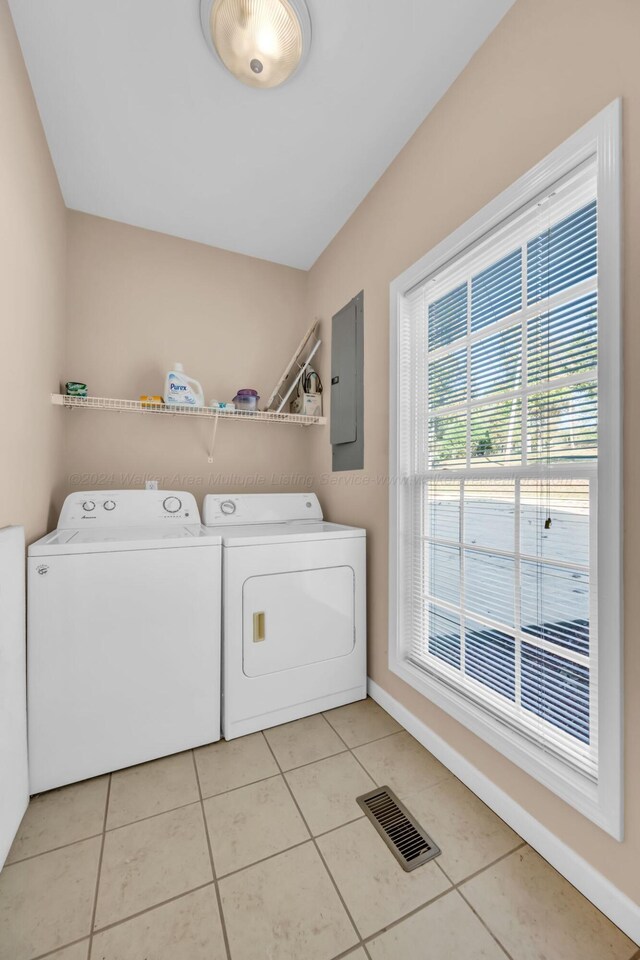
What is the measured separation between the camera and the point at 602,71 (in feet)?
3.33

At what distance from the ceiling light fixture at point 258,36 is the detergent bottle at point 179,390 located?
1272mm

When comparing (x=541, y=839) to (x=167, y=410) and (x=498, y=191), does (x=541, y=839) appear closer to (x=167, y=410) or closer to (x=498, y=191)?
(x=498, y=191)

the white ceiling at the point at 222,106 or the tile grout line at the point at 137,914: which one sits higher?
the white ceiling at the point at 222,106

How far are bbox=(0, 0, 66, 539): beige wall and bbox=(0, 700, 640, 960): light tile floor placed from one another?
3.38 feet

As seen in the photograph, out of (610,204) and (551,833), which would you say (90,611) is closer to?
(551,833)

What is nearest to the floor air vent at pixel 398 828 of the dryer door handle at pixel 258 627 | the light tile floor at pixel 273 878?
the light tile floor at pixel 273 878

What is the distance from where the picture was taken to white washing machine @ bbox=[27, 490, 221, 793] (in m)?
1.41

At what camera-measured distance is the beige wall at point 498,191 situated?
95 cm

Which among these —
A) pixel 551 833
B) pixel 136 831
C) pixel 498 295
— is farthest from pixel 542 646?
pixel 136 831

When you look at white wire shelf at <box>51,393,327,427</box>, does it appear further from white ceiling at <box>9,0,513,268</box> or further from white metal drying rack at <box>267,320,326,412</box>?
white ceiling at <box>9,0,513,268</box>

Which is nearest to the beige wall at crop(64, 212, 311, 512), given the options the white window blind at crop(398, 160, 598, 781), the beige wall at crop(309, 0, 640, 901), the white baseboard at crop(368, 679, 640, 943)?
the beige wall at crop(309, 0, 640, 901)

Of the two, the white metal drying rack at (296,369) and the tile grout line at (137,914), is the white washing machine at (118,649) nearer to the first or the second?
the tile grout line at (137,914)

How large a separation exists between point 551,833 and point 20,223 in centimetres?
260

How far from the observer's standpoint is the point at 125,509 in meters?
1.97
